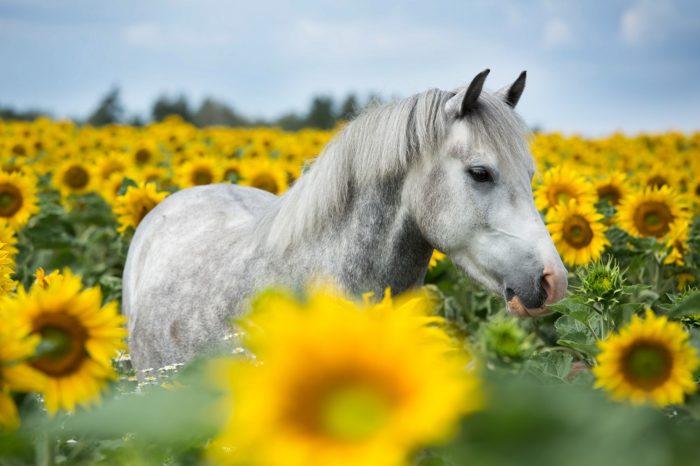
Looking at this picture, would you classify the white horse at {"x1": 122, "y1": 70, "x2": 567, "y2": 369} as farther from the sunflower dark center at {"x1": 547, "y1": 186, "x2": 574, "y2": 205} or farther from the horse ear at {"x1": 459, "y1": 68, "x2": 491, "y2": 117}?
the sunflower dark center at {"x1": 547, "y1": 186, "x2": 574, "y2": 205}

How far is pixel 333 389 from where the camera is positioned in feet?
2.66

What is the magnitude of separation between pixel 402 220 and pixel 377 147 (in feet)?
0.93

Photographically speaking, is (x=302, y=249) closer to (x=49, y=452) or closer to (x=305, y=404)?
(x=49, y=452)

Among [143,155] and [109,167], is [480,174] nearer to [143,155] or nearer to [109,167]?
[109,167]

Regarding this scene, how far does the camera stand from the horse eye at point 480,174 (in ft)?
9.07

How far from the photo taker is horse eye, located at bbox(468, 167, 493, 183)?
2.77 metres

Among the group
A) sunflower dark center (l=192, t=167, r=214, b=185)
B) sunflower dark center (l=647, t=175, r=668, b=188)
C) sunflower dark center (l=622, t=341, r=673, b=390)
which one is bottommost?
sunflower dark center (l=192, t=167, r=214, b=185)

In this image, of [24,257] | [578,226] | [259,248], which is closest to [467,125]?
[259,248]

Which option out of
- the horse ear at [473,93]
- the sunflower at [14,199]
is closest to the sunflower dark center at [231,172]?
the sunflower at [14,199]

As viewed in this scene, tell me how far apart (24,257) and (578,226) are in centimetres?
379

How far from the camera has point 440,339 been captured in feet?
4.03

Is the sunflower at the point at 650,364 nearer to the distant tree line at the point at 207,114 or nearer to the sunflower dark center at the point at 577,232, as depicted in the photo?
the sunflower dark center at the point at 577,232

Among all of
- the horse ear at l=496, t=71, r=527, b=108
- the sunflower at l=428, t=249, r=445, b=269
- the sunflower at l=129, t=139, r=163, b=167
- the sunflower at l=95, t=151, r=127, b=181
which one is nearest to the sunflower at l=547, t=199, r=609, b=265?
the sunflower at l=428, t=249, r=445, b=269

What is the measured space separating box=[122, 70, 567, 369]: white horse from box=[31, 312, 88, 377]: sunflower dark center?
1.71 meters
